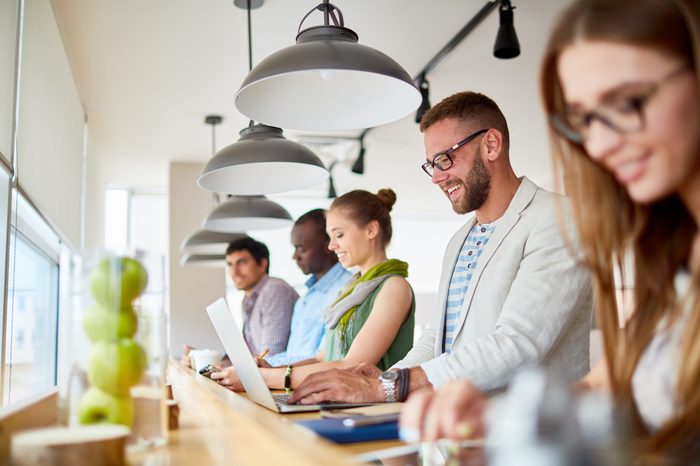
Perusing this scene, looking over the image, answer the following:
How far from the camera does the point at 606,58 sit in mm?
919

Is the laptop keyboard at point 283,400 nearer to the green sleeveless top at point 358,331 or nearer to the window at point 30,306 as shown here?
the green sleeveless top at point 358,331

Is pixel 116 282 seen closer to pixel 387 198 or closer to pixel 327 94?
pixel 327 94

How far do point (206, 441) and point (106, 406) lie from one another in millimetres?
161

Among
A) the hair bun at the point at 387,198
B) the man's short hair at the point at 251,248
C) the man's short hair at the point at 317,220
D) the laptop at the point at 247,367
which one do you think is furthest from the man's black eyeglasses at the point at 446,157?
the man's short hair at the point at 251,248

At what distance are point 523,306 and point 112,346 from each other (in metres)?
1.05

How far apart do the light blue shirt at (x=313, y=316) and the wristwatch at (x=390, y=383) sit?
199 centimetres

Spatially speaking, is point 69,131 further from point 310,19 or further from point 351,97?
point 351,97

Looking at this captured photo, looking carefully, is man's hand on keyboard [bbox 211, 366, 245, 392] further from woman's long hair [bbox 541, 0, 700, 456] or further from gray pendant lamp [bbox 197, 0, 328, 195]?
woman's long hair [bbox 541, 0, 700, 456]

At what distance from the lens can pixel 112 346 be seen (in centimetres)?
104

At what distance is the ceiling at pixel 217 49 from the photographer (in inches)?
154

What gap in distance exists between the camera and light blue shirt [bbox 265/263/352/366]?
3.79 meters

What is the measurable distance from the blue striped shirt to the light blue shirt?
5.08 feet

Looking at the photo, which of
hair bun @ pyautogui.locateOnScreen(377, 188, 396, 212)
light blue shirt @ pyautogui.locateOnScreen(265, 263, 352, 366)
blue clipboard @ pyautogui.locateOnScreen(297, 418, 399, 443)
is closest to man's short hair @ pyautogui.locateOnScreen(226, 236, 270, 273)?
light blue shirt @ pyautogui.locateOnScreen(265, 263, 352, 366)

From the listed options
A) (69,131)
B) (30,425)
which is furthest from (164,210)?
(30,425)
